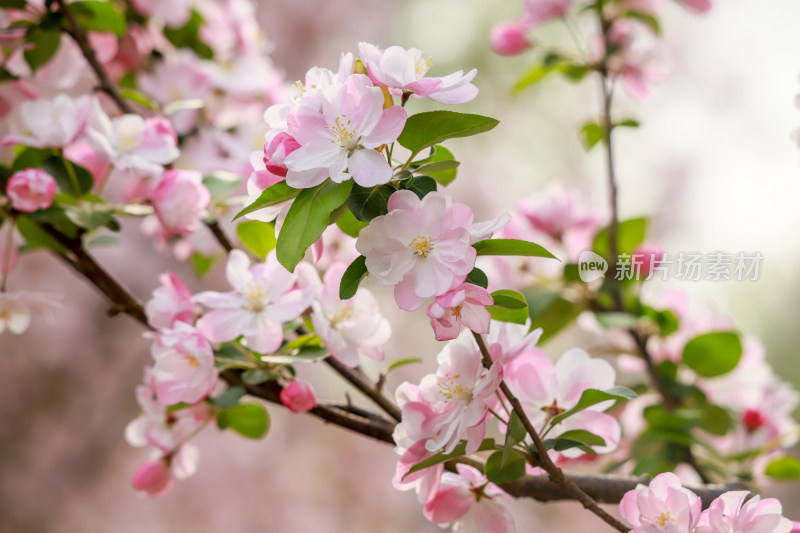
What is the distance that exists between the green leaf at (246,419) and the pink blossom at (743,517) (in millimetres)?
435

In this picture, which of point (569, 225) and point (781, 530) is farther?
point (569, 225)

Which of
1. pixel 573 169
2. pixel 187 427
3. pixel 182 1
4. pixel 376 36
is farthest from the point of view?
pixel 573 169

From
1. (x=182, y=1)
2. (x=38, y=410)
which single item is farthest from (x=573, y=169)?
(x=182, y=1)

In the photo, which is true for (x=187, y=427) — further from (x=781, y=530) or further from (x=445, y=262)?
(x=781, y=530)

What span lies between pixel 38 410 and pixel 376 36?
1994 millimetres

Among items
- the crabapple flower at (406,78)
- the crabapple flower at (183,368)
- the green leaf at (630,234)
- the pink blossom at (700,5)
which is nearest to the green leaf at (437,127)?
the crabapple flower at (406,78)

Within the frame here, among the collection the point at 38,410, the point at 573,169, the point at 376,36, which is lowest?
the point at 38,410

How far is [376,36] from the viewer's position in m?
3.14

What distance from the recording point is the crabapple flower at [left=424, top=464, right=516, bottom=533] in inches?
21.2

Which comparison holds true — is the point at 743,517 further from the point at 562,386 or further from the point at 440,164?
the point at 440,164

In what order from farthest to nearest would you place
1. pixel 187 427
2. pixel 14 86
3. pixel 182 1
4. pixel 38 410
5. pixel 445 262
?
pixel 38 410 → pixel 182 1 → pixel 14 86 → pixel 187 427 → pixel 445 262

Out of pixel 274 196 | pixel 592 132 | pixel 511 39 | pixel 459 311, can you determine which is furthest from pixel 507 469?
pixel 511 39

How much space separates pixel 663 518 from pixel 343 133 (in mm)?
312

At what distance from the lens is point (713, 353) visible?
2.96 ft
